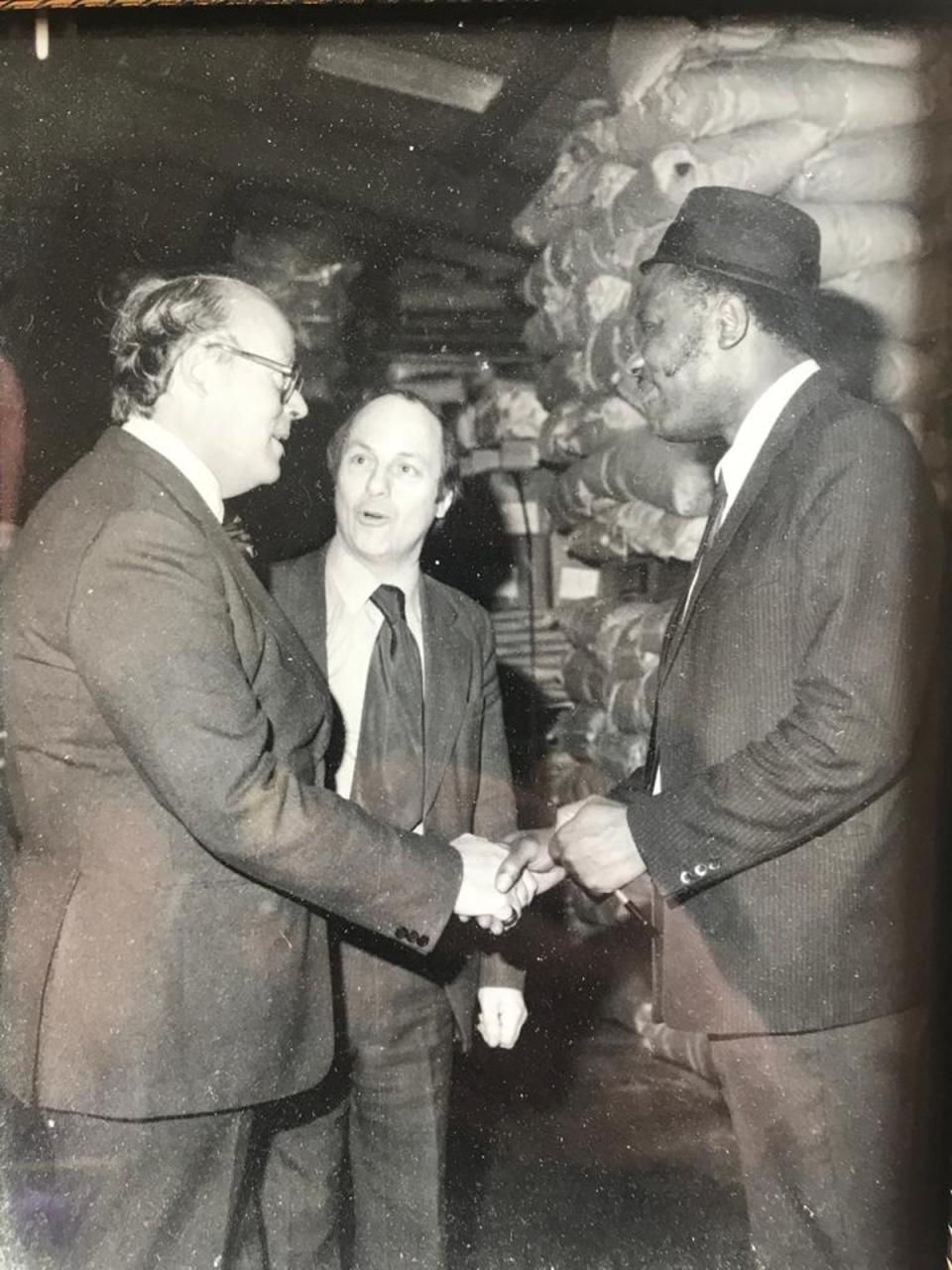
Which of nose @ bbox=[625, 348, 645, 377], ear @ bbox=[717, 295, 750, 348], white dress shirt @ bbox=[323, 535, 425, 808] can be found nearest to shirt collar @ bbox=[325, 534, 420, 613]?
white dress shirt @ bbox=[323, 535, 425, 808]

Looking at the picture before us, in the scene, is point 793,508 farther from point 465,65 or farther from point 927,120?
point 465,65

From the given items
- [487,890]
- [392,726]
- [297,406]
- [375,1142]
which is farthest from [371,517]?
[375,1142]

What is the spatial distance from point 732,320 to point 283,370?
1.73ft

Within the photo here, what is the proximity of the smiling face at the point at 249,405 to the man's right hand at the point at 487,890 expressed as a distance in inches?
19.9

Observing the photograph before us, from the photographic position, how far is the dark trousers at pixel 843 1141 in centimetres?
112

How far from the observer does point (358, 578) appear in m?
1.24

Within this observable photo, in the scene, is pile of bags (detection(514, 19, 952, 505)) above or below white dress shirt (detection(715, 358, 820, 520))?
above

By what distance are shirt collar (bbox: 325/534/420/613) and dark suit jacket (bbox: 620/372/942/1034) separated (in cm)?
33

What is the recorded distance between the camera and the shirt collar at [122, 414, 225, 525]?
1175 mm

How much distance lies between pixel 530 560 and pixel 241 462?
0.38 meters

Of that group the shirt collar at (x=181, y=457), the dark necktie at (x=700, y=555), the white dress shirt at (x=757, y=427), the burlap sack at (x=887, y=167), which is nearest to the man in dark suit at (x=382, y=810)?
the shirt collar at (x=181, y=457)

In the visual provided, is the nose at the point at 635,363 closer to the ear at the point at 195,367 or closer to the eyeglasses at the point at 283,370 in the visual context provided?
the eyeglasses at the point at 283,370

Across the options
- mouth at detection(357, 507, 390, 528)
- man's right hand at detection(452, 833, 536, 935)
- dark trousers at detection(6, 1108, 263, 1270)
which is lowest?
dark trousers at detection(6, 1108, 263, 1270)

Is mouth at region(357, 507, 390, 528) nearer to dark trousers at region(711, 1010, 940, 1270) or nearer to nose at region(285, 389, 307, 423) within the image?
nose at region(285, 389, 307, 423)
